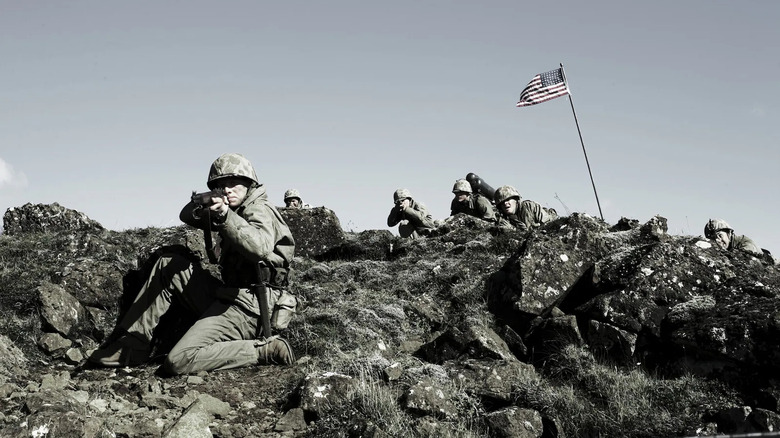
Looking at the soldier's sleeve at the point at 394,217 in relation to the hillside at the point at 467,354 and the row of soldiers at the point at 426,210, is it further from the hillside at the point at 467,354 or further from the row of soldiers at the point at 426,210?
the hillside at the point at 467,354

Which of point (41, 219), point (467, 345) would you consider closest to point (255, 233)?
point (467, 345)

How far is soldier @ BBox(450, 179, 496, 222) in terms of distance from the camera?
17578 millimetres

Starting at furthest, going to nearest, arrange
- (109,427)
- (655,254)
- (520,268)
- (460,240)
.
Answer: (460,240)
(520,268)
(655,254)
(109,427)

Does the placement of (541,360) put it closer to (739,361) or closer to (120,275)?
(739,361)

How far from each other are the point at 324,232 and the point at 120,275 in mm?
4856

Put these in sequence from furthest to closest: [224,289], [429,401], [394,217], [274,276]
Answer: [394,217], [274,276], [224,289], [429,401]

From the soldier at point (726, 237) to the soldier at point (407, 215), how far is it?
661 centimetres

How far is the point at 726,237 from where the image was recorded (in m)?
14.3

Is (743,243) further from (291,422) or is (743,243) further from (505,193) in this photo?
(291,422)

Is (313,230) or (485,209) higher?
(313,230)

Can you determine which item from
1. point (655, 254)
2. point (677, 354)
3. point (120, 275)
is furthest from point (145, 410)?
Result: point (655, 254)

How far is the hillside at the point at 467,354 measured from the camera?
5.00m

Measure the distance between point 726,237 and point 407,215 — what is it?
25.0ft

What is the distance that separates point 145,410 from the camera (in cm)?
538
